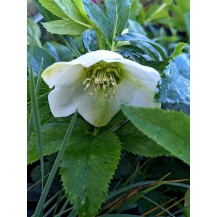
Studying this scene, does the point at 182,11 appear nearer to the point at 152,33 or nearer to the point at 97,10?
the point at 152,33

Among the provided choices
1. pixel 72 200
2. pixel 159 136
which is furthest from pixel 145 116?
pixel 72 200

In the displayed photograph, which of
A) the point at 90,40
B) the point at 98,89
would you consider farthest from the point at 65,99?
the point at 90,40

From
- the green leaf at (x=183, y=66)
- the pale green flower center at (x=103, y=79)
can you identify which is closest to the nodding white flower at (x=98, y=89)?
the pale green flower center at (x=103, y=79)

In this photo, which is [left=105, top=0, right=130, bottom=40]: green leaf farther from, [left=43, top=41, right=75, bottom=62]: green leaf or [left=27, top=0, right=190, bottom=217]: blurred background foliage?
[left=43, top=41, right=75, bottom=62]: green leaf

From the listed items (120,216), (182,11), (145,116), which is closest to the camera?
(145,116)

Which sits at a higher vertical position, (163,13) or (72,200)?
(72,200)

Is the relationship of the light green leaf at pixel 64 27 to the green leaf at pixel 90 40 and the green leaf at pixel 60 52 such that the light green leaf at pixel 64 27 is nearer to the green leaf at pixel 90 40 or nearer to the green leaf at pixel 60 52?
the green leaf at pixel 90 40

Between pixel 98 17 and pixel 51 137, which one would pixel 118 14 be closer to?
pixel 98 17

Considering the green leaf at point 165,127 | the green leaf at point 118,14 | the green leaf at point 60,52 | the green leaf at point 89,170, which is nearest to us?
the green leaf at point 165,127
